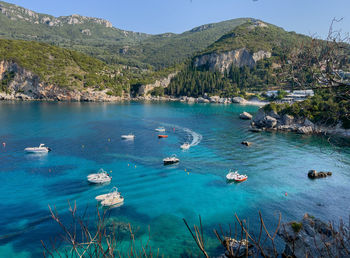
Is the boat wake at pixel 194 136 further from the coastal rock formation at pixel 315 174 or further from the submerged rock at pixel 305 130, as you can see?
the submerged rock at pixel 305 130

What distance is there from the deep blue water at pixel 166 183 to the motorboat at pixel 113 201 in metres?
1.04

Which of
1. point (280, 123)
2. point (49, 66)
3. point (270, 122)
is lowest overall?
point (280, 123)

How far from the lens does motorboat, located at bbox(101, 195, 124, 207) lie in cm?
3102

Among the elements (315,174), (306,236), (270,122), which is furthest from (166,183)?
(270,122)

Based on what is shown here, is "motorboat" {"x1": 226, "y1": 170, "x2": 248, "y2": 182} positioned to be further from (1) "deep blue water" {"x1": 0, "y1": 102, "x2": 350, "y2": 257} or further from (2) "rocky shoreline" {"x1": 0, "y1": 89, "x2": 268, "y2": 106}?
(2) "rocky shoreline" {"x1": 0, "y1": 89, "x2": 268, "y2": 106}

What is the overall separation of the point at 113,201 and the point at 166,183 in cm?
1072

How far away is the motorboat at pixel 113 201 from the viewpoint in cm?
3102

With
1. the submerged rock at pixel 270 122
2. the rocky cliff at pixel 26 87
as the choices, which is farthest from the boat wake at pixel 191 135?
the rocky cliff at pixel 26 87

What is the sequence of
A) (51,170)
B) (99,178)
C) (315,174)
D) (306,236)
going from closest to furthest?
(306,236) < (99,178) < (315,174) < (51,170)

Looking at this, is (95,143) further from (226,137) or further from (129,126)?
(226,137)

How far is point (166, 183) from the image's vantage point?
39.8m

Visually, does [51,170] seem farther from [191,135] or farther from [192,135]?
[192,135]

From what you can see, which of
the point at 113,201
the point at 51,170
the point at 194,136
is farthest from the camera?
the point at 194,136

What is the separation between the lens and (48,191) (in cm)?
3525
